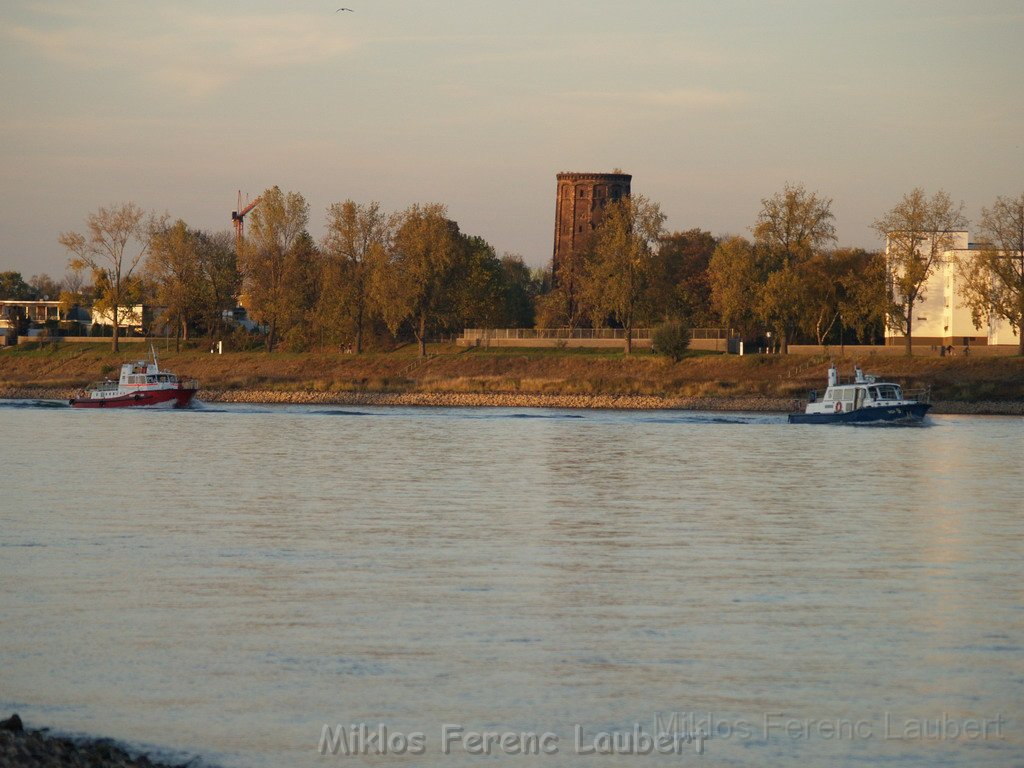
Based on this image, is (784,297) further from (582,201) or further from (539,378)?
(582,201)

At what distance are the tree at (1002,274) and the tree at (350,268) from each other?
49727 millimetres

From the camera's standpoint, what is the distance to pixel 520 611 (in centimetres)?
1998

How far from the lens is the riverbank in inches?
3755

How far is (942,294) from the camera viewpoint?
122 metres

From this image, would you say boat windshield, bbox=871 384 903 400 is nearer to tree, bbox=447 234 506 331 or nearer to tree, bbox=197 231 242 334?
tree, bbox=447 234 506 331

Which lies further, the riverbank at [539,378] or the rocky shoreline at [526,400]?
the riverbank at [539,378]

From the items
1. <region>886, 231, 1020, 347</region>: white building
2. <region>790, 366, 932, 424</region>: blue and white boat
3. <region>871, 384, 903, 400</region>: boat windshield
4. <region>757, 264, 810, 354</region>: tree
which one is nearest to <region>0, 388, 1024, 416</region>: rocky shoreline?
<region>757, 264, 810, 354</region>: tree

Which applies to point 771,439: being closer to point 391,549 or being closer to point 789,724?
point 391,549

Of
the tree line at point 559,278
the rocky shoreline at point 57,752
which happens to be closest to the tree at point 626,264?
the tree line at point 559,278

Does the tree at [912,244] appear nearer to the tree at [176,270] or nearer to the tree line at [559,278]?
the tree line at [559,278]

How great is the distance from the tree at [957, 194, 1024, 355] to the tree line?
15 cm

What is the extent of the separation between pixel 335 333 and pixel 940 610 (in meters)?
108

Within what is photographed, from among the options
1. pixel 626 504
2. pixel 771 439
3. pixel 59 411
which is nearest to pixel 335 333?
pixel 59 411

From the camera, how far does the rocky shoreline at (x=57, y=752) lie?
1224 cm
